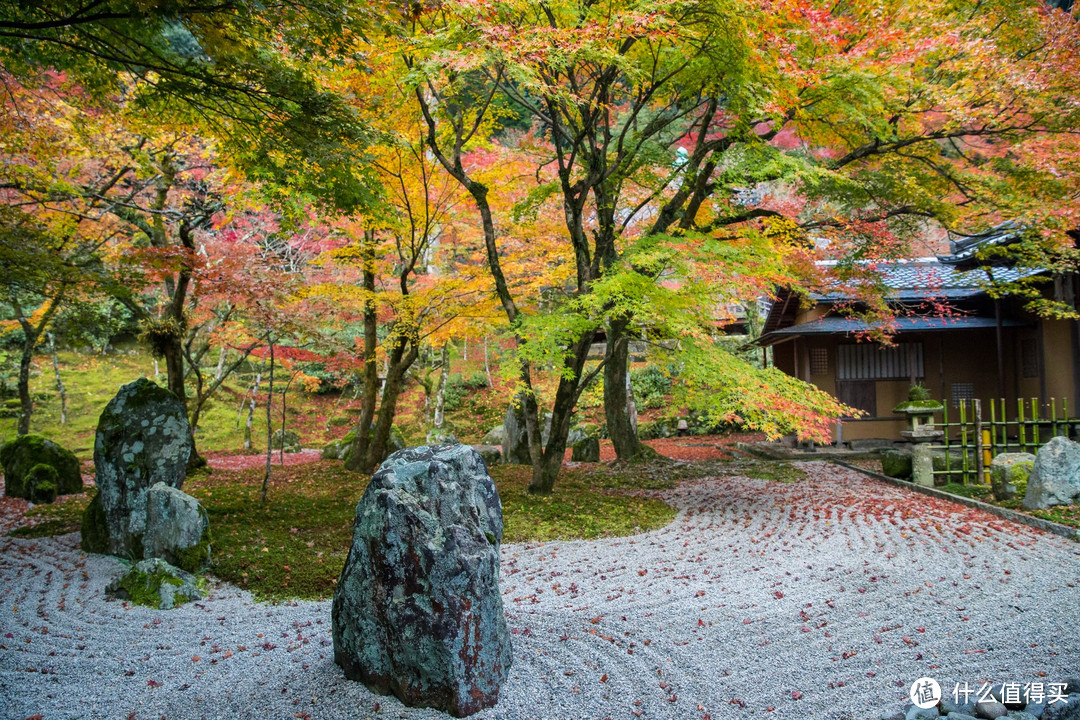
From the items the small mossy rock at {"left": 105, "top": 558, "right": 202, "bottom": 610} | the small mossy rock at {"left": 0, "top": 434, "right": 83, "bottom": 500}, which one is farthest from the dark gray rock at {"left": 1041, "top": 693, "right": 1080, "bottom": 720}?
the small mossy rock at {"left": 0, "top": 434, "right": 83, "bottom": 500}

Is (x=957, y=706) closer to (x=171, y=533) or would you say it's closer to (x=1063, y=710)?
(x=1063, y=710)

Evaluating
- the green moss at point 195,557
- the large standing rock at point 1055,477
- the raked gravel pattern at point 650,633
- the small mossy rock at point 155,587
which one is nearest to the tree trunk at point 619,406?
the raked gravel pattern at point 650,633

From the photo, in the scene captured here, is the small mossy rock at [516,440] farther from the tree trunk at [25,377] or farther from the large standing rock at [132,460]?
the tree trunk at [25,377]

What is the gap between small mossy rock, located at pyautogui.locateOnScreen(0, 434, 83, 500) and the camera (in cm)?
894

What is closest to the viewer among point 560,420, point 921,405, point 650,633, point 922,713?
point 922,713

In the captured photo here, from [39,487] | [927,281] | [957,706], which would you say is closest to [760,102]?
[957,706]

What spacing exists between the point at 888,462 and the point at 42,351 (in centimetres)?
2431

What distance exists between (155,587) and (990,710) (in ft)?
18.8

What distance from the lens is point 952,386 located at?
1431cm

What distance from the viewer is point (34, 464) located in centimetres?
899

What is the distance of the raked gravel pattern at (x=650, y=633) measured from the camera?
315 centimetres

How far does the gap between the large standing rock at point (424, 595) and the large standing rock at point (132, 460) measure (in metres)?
3.88

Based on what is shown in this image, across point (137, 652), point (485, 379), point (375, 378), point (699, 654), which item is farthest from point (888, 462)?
point (485, 379)

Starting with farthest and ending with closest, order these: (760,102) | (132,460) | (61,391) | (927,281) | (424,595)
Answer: (61,391)
(927,281)
(760,102)
(132,460)
(424,595)
